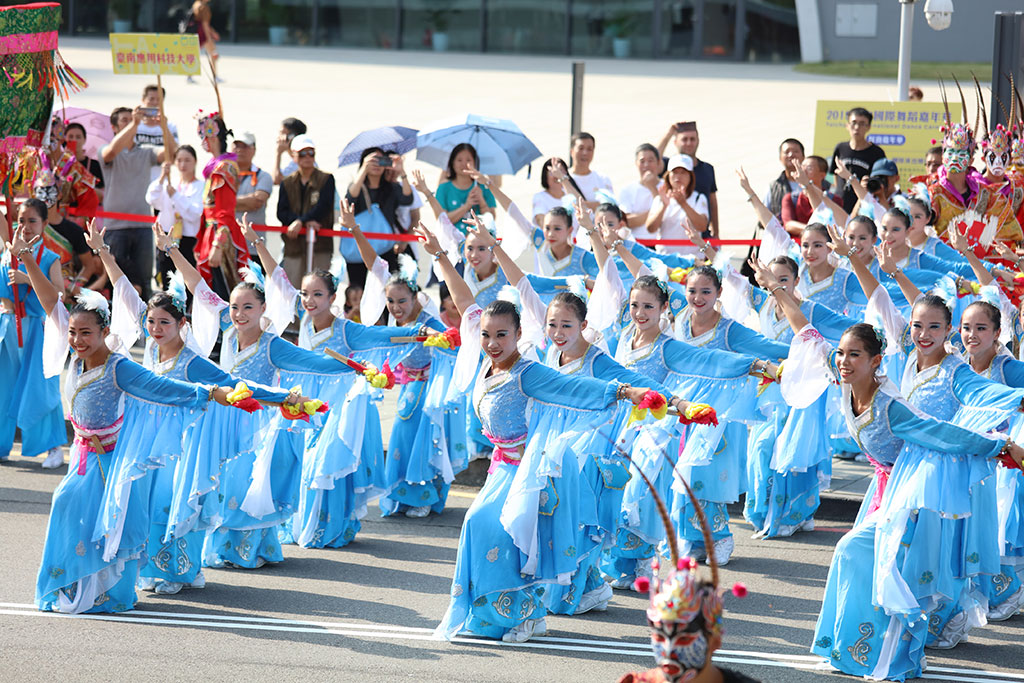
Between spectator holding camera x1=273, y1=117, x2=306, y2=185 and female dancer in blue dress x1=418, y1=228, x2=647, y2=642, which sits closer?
female dancer in blue dress x1=418, y1=228, x2=647, y2=642

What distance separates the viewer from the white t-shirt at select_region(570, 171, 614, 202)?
38.3 feet

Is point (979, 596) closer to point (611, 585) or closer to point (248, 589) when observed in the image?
point (611, 585)

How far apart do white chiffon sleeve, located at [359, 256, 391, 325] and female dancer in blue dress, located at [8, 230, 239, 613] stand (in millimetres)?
2427

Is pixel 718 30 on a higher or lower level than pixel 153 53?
higher

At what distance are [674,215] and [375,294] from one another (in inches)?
136

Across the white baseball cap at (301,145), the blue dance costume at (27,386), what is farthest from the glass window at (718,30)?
the blue dance costume at (27,386)

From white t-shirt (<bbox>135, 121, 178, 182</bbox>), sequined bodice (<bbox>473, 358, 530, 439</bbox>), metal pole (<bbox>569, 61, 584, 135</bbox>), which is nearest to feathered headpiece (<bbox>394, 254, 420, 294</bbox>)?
sequined bodice (<bbox>473, 358, 530, 439</bbox>)

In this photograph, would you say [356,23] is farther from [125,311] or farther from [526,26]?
[125,311]

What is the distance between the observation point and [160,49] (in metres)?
12.9

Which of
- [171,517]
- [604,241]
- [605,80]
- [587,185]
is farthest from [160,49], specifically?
[605,80]

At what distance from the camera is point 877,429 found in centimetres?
612

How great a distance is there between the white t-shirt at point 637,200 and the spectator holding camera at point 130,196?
4219mm

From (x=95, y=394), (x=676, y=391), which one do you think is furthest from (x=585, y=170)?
(x=95, y=394)

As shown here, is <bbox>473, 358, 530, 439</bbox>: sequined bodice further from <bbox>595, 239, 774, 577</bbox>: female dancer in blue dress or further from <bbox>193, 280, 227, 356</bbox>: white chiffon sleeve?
<bbox>193, 280, 227, 356</bbox>: white chiffon sleeve
